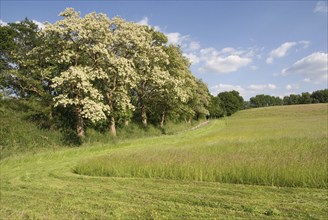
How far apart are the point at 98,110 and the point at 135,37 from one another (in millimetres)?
8348

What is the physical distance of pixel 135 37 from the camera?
81.9ft

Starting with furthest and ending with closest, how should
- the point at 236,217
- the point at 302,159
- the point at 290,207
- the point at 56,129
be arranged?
the point at 56,129
the point at 302,159
the point at 290,207
the point at 236,217

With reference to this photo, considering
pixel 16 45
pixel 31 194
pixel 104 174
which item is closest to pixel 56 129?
pixel 16 45

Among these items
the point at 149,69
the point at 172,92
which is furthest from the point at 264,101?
the point at 149,69

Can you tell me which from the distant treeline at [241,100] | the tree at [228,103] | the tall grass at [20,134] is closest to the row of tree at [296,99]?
the distant treeline at [241,100]

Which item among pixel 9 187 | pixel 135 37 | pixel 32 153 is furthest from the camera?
pixel 135 37

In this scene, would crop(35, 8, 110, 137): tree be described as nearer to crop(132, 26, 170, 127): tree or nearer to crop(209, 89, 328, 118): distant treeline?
crop(132, 26, 170, 127): tree

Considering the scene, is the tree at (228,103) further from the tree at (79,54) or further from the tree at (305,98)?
the tree at (79,54)

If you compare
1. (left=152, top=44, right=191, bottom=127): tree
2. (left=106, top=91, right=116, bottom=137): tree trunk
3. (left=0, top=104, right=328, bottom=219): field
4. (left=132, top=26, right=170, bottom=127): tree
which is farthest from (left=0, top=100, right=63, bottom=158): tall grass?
(left=152, top=44, right=191, bottom=127): tree

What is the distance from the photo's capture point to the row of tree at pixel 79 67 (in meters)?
20.9

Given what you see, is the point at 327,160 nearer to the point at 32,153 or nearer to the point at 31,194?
the point at 31,194

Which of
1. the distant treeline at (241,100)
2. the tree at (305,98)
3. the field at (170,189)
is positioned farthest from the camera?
the tree at (305,98)

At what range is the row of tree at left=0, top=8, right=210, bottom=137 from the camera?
20.9 m

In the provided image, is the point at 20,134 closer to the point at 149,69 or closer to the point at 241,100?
the point at 149,69
